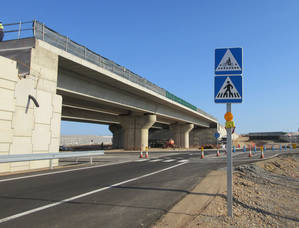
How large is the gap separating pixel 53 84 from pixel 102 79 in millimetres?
7758

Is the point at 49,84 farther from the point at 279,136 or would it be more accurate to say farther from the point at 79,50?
the point at 279,136

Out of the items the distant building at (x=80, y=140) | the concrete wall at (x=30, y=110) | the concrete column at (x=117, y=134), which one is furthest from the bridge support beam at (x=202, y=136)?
the concrete wall at (x=30, y=110)

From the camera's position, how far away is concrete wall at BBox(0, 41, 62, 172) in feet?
35.2

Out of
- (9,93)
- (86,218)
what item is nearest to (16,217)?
(86,218)

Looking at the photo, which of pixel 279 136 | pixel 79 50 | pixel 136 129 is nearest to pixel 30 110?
pixel 79 50

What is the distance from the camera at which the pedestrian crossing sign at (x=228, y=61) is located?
16.2 ft

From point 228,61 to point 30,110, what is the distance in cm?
1045

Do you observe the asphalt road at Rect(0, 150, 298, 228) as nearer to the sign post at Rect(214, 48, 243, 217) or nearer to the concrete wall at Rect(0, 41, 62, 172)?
the sign post at Rect(214, 48, 243, 217)

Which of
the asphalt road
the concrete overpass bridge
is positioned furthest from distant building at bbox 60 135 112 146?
the asphalt road

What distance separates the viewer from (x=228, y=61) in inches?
197

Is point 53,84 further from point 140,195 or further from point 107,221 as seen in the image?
point 107,221

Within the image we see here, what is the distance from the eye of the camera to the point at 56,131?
13945mm

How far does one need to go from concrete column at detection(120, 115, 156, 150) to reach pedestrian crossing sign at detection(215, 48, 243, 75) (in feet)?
98.4

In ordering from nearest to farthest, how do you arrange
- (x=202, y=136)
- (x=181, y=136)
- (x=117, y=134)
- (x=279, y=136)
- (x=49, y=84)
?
(x=49, y=84), (x=181, y=136), (x=117, y=134), (x=202, y=136), (x=279, y=136)
